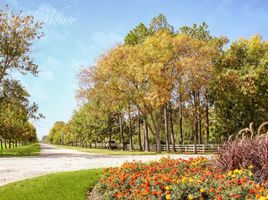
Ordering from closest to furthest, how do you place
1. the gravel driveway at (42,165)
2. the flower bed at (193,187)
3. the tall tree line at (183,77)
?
the flower bed at (193,187)
the gravel driveway at (42,165)
the tall tree line at (183,77)

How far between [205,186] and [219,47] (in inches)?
1461

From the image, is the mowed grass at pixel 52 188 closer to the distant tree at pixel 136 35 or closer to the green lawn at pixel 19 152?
the green lawn at pixel 19 152

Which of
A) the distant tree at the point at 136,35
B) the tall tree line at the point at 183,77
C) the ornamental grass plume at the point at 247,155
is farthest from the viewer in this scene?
the distant tree at the point at 136,35

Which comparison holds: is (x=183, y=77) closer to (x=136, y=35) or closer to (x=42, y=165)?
(x=136, y=35)

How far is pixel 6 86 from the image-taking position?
34688 mm

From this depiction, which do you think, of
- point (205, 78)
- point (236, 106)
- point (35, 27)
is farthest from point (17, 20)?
point (236, 106)

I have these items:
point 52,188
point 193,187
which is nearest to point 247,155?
point 193,187

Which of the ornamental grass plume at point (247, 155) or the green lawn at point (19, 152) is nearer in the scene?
the ornamental grass plume at point (247, 155)

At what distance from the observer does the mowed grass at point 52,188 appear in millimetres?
10508

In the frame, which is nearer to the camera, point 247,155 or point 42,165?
point 247,155

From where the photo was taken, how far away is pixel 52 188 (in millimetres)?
11500

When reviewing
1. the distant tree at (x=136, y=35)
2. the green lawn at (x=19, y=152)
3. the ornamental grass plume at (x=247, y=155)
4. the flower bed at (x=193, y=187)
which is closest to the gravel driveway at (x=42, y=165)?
the flower bed at (x=193, y=187)

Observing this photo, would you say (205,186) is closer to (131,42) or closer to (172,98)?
(172,98)

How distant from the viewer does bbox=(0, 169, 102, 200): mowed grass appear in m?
10.5
